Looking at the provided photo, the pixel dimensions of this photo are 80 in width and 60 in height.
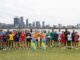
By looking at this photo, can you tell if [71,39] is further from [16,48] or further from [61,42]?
[16,48]

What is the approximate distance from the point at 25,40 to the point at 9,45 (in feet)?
4.86

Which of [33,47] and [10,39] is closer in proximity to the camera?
[33,47]

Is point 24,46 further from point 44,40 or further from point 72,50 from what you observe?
point 72,50

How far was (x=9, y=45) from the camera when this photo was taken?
26812 millimetres

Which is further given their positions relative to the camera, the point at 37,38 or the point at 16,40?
the point at 16,40

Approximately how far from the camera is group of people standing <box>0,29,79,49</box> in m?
26.1

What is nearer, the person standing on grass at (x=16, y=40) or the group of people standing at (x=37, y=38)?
the group of people standing at (x=37, y=38)

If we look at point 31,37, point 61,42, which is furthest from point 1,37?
point 61,42

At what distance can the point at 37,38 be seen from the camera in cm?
2623

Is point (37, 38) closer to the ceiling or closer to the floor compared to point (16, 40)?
closer to the ceiling

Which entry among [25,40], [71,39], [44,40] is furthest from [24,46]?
[71,39]

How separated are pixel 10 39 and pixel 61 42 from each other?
444 centimetres

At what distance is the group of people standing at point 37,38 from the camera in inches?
1029

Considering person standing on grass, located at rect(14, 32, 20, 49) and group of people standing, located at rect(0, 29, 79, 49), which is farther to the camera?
person standing on grass, located at rect(14, 32, 20, 49)
